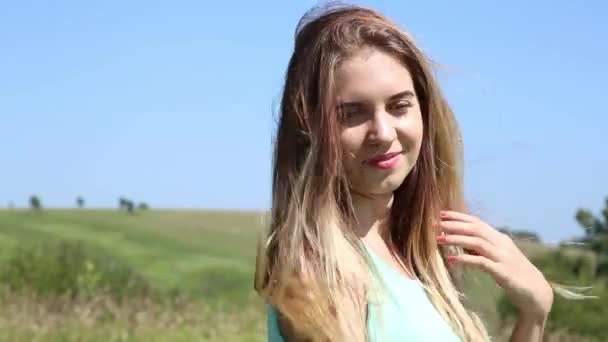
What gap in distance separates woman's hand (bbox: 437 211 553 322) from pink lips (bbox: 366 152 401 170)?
0.73 ft

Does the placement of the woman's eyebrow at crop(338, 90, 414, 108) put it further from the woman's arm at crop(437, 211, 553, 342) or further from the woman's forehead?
the woman's arm at crop(437, 211, 553, 342)

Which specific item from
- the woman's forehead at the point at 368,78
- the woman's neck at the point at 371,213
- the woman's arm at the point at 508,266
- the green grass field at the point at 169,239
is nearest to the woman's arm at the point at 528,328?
the woman's arm at the point at 508,266

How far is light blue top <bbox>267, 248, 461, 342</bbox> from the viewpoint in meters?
2.10

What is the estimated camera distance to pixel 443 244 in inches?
99.3

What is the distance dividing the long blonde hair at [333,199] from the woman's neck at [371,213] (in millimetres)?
52

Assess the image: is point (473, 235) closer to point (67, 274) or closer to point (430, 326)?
point (430, 326)

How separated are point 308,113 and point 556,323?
508 inches

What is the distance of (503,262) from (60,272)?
14.3m

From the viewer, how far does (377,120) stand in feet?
7.26

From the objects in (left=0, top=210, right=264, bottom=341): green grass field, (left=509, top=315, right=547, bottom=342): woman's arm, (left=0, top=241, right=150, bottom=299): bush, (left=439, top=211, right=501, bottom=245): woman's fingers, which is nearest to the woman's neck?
(left=439, top=211, right=501, bottom=245): woman's fingers

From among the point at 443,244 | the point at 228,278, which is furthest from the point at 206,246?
the point at 443,244

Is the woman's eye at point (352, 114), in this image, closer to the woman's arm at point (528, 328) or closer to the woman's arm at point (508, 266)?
the woman's arm at point (508, 266)

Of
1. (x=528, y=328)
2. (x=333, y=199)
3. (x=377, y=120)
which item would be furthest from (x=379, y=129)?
(x=528, y=328)

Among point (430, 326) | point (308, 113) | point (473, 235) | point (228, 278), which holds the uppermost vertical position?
point (308, 113)
